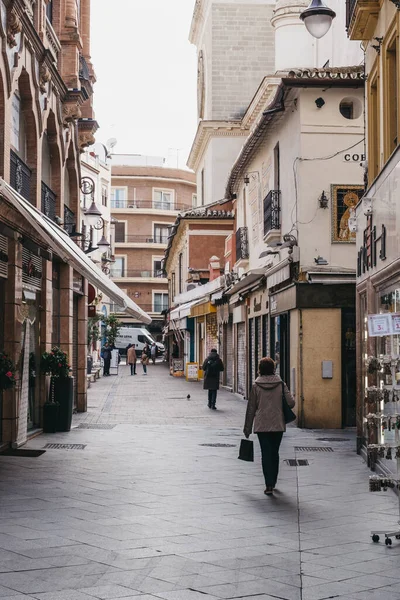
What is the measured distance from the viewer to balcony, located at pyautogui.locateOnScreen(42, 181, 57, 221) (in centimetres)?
1984

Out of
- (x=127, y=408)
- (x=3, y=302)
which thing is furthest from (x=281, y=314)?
(x=3, y=302)

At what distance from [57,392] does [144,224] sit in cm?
7147

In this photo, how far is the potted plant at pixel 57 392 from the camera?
1891 centimetres

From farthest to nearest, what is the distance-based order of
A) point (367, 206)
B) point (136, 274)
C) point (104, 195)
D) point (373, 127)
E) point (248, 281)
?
1. point (136, 274)
2. point (104, 195)
3. point (248, 281)
4. point (373, 127)
5. point (367, 206)

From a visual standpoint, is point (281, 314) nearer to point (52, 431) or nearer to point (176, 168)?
point (52, 431)

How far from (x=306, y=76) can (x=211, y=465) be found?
32.9ft

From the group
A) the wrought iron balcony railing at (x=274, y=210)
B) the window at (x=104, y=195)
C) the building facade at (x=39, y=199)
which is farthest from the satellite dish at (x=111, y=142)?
the wrought iron balcony railing at (x=274, y=210)

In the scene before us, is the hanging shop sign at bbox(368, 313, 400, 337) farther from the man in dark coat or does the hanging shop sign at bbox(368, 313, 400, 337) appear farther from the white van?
the white van

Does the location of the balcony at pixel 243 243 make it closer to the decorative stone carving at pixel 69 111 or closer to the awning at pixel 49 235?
the decorative stone carving at pixel 69 111

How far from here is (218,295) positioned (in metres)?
38.1

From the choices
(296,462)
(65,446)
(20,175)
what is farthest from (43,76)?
(296,462)

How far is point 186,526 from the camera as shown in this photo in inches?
372

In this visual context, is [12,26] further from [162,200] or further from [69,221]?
[162,200]

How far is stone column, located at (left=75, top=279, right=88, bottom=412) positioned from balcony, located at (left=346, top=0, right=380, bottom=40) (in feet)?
39.3
